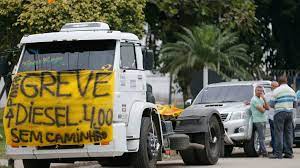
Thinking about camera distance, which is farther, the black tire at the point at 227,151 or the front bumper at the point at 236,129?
the black tire at the point at 227,151

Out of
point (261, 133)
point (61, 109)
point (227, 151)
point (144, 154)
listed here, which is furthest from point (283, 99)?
point (61, 109)

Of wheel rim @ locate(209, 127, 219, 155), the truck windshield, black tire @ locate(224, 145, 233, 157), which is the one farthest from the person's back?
the truck windshield

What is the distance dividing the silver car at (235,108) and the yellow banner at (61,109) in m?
5.49

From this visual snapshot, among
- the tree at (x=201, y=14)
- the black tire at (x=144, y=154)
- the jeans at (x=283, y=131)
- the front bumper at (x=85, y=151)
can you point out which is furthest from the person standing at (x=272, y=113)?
the tree at (x=201, y=14)

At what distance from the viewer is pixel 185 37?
103 ft

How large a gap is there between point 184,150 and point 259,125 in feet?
9.62

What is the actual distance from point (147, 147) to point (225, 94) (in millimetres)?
6381

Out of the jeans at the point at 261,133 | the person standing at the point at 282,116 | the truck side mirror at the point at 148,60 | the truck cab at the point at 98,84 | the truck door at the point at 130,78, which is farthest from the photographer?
the jeans at the point at 261,133

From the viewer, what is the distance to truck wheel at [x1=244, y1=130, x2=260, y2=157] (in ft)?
63.6

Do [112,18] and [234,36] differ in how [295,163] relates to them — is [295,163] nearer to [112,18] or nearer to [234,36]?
[112,18]

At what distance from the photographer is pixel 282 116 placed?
1853 cm

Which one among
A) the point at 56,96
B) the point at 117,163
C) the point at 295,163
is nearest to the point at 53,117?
the point at 56,96

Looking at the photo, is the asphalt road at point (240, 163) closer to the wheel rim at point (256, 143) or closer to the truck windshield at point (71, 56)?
the wheel rim at point (256, 143)

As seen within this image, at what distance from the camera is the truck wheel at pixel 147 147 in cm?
1416
